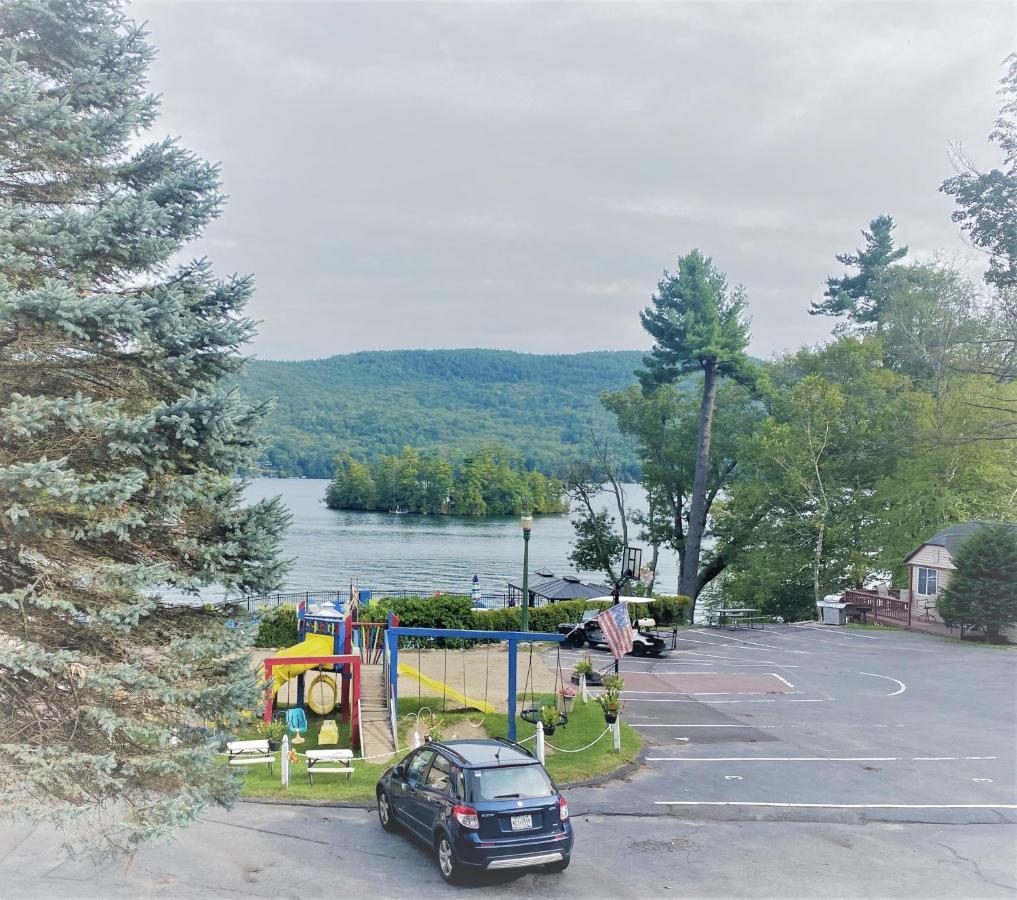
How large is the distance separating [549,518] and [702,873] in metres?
142

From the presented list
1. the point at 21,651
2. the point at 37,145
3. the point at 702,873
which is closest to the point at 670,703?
the point at 702,873

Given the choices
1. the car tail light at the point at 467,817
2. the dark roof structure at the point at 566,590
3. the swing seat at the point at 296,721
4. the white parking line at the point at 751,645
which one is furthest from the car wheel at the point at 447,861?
the dark roof structure at the point at 566,590

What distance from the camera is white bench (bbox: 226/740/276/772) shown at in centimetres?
1655

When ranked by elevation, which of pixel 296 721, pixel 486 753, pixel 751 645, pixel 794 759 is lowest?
pixel 751 645

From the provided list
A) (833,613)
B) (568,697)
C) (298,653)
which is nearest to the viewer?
(298,653)

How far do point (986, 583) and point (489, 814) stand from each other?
29.4 meters

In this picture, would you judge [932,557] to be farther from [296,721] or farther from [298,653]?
[296,721]

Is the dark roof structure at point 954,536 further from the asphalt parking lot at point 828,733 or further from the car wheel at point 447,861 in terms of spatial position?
the car wheel at point 447,861

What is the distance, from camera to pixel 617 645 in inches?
753

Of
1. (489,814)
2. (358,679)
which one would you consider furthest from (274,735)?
(489,814)

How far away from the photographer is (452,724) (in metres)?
20.4

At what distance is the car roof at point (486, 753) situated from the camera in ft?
38.8

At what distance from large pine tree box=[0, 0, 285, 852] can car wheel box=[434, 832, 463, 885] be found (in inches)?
106

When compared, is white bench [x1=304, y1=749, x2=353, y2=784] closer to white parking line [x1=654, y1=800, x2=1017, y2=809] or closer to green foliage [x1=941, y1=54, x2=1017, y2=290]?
white parking line [x1=654, y1=800, x2=1017, y2=809]
